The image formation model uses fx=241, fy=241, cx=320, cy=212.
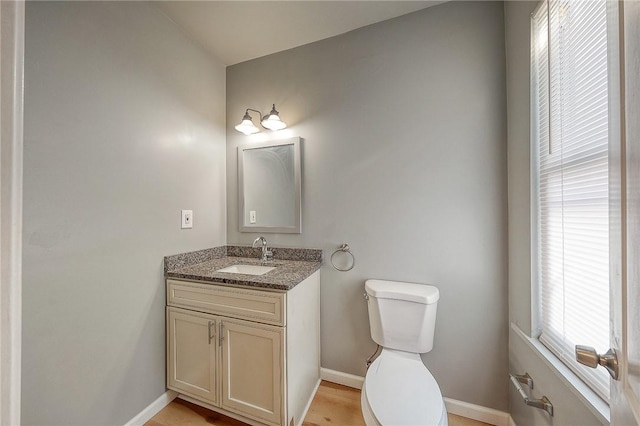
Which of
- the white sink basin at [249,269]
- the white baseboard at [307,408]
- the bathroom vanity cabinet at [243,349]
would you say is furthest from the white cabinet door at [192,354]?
the white baseboard at [307,408]

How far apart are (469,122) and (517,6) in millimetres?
565

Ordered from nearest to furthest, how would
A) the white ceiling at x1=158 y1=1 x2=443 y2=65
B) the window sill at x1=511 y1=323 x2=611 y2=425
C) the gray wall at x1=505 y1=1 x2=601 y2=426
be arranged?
the window sill at x1=511 y1=323 x2=611 y2=425 < the gray wall at x1=505 y1=1 x2=601 y2=426 < the white ceiling at x1=158 y1=1 x2=443 y2=65

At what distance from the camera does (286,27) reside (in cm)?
168

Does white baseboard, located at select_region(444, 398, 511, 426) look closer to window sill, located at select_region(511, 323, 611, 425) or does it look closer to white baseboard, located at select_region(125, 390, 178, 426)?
window sill, located at select_region(511, 323, 611, 425)

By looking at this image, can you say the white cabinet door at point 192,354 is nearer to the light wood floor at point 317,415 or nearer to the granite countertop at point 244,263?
the light wood floor at point 317,415

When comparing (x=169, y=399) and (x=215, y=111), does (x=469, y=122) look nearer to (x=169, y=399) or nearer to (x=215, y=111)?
(x=215, y=111)

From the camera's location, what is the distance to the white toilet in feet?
3.27

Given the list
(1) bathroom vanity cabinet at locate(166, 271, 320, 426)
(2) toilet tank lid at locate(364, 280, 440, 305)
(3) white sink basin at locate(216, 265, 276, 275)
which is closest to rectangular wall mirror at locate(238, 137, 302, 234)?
(3) white sink basin at locate(216, 265, 276, 275)

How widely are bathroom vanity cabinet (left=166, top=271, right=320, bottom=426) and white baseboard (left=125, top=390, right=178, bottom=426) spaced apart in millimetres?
76

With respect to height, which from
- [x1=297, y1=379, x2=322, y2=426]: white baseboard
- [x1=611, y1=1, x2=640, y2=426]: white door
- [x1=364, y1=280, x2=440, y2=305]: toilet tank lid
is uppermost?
[x1=611, y1=1, x2=640, y2=426]: white door

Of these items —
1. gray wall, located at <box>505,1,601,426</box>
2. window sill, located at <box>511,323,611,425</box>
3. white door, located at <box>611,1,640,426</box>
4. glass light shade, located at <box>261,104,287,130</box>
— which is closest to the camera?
white door, located at <box>611,1,640,426</box>

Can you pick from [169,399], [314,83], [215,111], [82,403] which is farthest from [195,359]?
[314,83]

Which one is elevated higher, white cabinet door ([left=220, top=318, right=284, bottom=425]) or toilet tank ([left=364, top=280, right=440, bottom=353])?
toilet tank ([left=364, top=280, right=440, bottom=353])

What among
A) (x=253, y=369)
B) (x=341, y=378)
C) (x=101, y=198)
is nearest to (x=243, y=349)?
(x=253, y=369)
